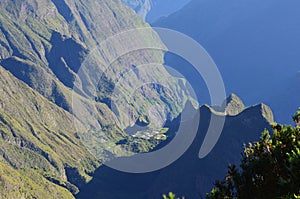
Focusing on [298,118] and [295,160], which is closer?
[295,160]

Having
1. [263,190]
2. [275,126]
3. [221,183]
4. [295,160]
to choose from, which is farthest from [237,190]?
[295,160]

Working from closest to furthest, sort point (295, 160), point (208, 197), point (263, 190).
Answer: point (295, 160)
point (263, 190)
point (208, 197)

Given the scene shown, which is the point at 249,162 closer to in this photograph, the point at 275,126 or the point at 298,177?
the point at 275,126

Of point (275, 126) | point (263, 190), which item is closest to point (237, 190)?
point (263, 190)

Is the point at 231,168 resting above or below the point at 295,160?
above

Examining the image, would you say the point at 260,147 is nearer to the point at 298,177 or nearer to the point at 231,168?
the point at 231,168

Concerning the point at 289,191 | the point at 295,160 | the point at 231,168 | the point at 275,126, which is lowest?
the point at 289,191

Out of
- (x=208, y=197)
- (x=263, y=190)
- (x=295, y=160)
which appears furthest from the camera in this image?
(x=208, y=197)
